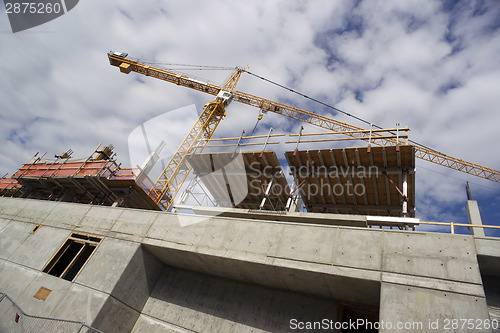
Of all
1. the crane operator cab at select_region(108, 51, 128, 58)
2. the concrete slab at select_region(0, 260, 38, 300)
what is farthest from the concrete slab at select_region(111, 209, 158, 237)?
the crane operator cab at select_region(108, 51, 128, 58)

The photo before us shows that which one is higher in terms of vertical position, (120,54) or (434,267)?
(120,54)

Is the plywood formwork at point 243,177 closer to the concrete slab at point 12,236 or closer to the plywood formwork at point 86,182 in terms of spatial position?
the plywood formwork at point 86,182

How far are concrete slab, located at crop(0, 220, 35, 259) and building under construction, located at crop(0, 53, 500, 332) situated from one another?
86 millimetres

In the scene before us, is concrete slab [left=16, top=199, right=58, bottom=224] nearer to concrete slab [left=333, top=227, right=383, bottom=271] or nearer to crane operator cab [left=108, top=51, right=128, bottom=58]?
concrete slab [left=333, top=227, right=383, bottom=271]

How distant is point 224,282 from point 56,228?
9431mm

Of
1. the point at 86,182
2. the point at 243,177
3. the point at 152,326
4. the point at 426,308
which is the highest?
the point at 243,177

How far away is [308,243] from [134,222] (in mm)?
7951

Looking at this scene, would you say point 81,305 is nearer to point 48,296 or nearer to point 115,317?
point 115,317

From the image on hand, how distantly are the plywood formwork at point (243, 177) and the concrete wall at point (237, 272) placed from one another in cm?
562

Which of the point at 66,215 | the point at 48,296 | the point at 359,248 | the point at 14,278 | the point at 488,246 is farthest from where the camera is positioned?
the point at 66,215

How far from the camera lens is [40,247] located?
503 inches

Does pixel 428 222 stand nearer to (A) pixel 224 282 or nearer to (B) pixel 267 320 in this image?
(B) pixel 267 320

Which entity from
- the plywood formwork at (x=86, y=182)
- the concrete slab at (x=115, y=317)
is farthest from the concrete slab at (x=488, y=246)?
the plywood formwork at (x=86, y=182)

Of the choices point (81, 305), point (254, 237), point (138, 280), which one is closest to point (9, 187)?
point (81, 305)
